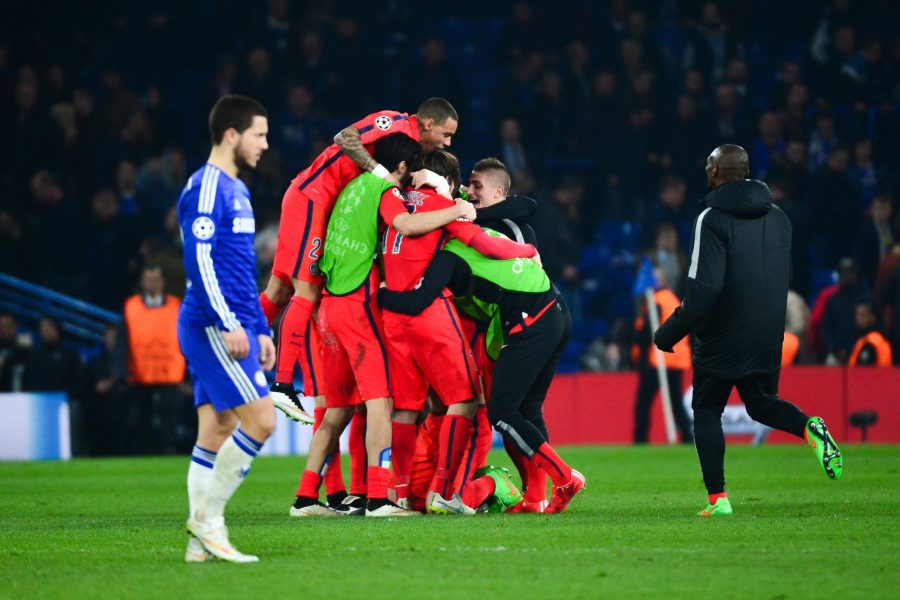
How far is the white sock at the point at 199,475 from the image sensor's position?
21.2ft

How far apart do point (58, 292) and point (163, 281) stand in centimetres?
254

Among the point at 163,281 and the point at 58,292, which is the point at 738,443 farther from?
the point at 58,292

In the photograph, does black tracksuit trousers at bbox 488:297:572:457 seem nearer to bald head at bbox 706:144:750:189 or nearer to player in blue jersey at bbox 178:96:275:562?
bald head at bbox 706:144:750:189

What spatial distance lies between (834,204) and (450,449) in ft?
40.7

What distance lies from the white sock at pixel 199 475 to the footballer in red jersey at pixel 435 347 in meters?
2.39

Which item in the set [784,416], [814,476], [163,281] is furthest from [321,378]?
[163,281]

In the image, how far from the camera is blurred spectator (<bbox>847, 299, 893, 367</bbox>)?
56.3 feet

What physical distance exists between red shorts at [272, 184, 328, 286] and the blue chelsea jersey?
236 cm

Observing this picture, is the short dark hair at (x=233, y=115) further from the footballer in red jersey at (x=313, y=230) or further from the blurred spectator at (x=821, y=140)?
the blurred spectator at (x=821, y=140)

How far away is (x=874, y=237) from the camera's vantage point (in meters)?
19.2

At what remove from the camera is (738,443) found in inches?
690

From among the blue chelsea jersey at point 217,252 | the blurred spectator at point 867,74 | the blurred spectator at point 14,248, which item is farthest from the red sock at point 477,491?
the blurred spectator at point 867,74

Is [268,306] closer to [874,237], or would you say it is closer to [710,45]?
[874,237]

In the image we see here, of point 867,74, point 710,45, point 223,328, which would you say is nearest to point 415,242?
point 223,328
